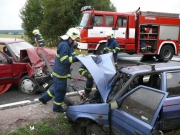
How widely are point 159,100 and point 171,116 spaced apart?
53 cm

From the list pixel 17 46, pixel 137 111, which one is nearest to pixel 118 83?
pixel 137 111

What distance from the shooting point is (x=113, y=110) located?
11.4 ft

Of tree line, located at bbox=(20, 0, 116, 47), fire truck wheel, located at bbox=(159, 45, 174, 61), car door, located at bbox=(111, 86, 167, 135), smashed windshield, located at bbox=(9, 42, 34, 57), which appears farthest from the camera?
tree line, located at bbox=(20, 0, 116, 47)

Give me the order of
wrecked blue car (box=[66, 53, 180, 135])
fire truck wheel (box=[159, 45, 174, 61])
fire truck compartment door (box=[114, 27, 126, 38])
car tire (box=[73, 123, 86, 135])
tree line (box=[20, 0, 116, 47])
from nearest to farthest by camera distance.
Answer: wrecked blue car (box=[66, 53, 180, 135])
car tire (box=[73, 123, 86, 135])
fire truck compartment door (box=[114, 27, 126, 38])
fire truck wheel (box=[159, 45, 174, 61])
tree line (box=[20, 0, 116, 47])

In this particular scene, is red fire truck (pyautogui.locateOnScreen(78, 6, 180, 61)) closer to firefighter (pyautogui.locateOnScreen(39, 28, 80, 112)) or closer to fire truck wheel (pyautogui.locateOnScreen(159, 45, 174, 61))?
fire truck wheel (pyautogui.locateOnScreen(159, 45, 174, 61))

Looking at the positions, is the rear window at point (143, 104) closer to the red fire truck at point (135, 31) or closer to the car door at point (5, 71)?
the car door at point (5, 71)

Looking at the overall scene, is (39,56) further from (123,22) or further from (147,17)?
(147,17)

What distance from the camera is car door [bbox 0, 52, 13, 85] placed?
6.30 meters

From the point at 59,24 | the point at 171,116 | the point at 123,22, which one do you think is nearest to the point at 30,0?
the point at 59,24

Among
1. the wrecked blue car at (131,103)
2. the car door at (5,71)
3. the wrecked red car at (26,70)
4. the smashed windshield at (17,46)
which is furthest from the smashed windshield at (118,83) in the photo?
the smashed windshield at (17,46)

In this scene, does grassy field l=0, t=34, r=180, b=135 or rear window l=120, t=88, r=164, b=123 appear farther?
grassy field l=0, t=34, r=180, b=135

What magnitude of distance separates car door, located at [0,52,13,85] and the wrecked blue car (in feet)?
9.69

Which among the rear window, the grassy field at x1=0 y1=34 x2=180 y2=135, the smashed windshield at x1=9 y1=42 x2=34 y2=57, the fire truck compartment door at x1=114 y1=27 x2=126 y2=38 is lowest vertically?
the grassy field at x1=0 y1=34 x2=180 y2=135

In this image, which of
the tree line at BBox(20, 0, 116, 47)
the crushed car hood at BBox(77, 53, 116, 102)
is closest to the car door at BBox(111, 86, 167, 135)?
the crushed car hood at BBox(77, 53, 116, 102)
